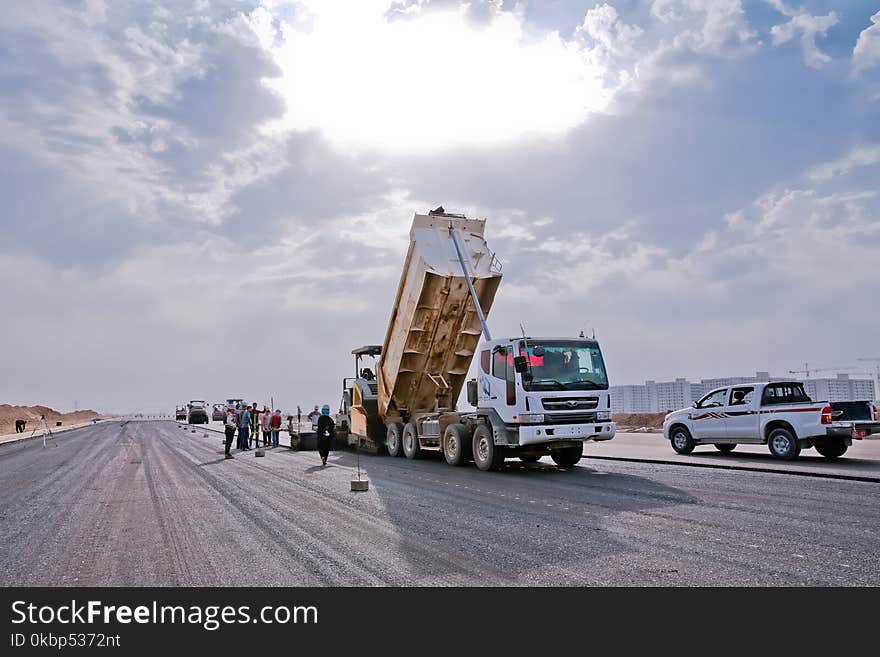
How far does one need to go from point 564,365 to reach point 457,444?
3692mm

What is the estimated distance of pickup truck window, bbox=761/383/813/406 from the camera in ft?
52.9

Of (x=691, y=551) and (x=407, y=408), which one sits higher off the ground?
(x=407, y=408)

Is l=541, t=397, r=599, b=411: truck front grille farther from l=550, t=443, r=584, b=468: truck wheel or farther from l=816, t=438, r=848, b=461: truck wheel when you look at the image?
l=816, t=438, r=848, b=461: truck wheel

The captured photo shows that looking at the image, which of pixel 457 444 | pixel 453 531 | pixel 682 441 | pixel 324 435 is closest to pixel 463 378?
pixel 457 444

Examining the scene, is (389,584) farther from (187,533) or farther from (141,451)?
(141,451)

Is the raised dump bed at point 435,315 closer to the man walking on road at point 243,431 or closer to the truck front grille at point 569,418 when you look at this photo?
the truck front grille at point 569,418

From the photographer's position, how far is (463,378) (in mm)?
19078

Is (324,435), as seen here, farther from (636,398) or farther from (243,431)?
(636,398)

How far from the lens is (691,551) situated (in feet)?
21.5

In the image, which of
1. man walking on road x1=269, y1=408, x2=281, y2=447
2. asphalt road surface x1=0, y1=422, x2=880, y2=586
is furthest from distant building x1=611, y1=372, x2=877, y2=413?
asphalt road surface x1=0, y1=422, x2=880, y2=586

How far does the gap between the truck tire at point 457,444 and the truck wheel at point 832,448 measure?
845 cm

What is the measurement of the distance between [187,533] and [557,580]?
4759 millimetres

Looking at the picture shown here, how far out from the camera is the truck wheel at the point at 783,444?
49.9 feet
